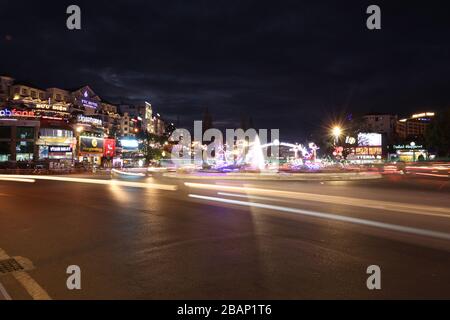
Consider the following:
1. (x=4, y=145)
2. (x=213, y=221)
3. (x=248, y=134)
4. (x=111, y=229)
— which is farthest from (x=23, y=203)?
(x=248, y=134)

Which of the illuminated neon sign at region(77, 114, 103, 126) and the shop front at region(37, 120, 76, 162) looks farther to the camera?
the illuminated neon sign at region(77, 114, 103, 126)

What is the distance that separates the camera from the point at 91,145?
7925 cm

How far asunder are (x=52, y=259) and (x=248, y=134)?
293ft

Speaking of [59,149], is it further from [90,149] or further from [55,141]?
[90,149]

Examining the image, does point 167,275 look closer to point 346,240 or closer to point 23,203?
point 346,240

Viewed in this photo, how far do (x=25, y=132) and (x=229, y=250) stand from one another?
222 ft

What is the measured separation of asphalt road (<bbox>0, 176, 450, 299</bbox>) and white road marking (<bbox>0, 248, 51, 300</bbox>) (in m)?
0.02

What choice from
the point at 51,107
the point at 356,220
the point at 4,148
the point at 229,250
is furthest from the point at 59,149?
the point at 229,250

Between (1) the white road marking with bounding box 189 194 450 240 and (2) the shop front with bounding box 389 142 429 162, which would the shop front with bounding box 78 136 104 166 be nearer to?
(1) the white road marking with bounding box 189 194 450 240

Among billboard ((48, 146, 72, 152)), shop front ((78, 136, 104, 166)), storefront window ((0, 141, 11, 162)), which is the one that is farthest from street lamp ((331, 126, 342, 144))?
storefront window ((0, 141, 11, 162))

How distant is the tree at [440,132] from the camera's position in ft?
273

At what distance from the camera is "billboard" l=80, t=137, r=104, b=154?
7712 cm

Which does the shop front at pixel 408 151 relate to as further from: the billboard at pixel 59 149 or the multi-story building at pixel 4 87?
the multi-story building at pixel 4 87

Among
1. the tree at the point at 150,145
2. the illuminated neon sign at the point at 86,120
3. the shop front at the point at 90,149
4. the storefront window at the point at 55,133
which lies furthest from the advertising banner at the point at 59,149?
the tree at the point at 150,145
